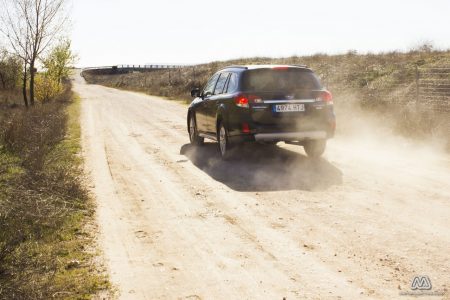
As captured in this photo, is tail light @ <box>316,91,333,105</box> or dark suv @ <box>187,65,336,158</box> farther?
tail light @ <box>316,91,333,105</box>

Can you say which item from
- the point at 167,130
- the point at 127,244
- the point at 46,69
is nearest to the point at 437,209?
the point at 127,244

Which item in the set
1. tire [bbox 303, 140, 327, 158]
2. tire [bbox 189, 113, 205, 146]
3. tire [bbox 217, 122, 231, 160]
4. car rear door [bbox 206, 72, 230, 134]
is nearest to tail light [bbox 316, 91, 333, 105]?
tire [bbox 303, 140, 327, 158]

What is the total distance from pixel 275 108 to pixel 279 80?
750 millimetres

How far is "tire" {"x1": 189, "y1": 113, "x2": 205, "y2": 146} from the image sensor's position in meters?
11.5

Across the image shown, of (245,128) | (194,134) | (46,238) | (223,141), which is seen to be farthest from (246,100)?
(46,238)

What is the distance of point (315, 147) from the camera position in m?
9.50

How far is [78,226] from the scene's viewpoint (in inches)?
215

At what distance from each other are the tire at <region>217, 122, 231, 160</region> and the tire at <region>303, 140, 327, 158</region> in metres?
1.61

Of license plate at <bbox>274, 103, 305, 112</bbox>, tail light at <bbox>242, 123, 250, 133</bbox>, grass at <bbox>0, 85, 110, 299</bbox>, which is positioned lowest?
grass at <bbox>0, 85, 110, 299</bbox>

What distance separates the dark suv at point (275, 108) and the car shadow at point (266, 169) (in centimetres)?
43

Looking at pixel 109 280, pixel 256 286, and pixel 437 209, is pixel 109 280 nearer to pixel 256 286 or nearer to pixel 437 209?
pixel 256 286

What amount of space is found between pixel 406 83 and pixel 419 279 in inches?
737

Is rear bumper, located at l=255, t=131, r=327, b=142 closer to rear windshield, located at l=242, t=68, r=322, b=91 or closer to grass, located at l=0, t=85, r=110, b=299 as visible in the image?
rear windshield, located at l=242, t=68, r=322, b=91

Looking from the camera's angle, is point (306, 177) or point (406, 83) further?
point (406, 83)
